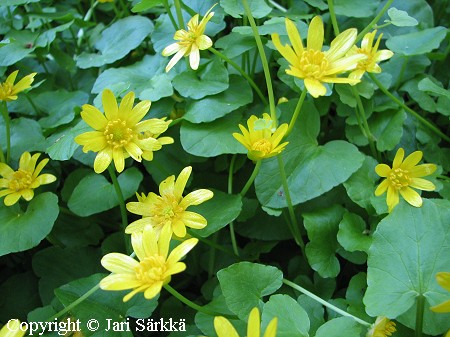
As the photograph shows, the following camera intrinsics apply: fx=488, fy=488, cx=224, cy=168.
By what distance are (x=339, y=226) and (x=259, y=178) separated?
0.58 feet

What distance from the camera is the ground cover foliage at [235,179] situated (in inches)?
29.4

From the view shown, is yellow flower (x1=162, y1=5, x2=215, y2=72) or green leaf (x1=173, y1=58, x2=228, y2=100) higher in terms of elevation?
yellow flower (x1=162, y1=5, x2=215, y2=72)

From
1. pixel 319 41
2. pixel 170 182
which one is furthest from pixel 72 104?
pixel 319 41

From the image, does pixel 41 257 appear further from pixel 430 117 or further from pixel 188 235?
pixel 430 117

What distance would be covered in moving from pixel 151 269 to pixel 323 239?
1.22 feet

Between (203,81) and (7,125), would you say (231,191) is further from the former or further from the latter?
(7,125)

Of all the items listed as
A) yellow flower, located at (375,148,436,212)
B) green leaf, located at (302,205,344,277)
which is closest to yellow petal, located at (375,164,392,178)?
yellow flower, located at (375,148,436,212)

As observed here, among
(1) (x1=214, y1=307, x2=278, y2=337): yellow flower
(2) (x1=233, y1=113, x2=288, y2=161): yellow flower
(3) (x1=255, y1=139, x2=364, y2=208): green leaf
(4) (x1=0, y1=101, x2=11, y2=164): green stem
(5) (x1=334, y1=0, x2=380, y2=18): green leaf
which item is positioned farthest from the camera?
(5) (x1=334, y1=0, x2=380, y2=18): green leaf

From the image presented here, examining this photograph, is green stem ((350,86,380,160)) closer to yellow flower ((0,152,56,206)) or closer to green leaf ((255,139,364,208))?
green leaf ((255,139,364,208))

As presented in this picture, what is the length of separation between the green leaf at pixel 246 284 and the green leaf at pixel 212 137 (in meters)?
0.24

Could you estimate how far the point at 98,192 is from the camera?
0.99 m

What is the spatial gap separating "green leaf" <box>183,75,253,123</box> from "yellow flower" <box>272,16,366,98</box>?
21 cm

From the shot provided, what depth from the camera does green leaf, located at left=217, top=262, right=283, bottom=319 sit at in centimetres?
76

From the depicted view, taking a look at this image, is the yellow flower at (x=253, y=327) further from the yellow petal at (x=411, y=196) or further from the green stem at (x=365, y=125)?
the green stem at (x=365, y=125)
